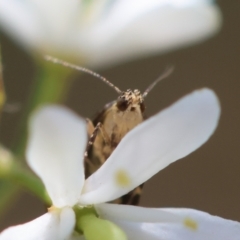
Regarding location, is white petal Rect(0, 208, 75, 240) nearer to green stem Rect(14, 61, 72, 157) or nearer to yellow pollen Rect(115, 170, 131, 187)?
yellow pollen Rect(115, 170, 131, 187)

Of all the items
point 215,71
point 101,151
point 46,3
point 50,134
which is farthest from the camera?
point 215,71

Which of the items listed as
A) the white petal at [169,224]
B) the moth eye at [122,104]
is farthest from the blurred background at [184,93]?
the white petal at [169,224]

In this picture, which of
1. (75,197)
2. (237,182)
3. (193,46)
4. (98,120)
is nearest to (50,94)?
(98,120)

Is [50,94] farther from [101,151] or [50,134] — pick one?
[50,134]

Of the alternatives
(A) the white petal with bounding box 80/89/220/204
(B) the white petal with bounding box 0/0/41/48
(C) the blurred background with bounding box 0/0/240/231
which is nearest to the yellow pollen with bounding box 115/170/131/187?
(A) the white petal with bounding box 80/89/220/204

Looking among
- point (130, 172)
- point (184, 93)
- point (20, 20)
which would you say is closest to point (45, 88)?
point (20, 20)

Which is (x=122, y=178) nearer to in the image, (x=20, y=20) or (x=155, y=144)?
(x=155, y=144)
